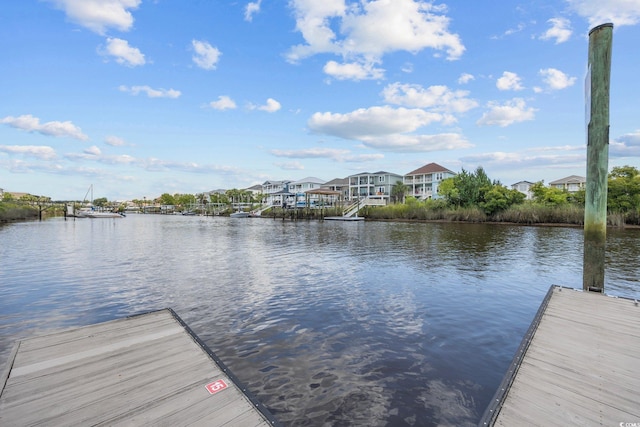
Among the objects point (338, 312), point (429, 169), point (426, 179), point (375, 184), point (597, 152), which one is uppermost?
point (429, 169)

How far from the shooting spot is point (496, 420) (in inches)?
116

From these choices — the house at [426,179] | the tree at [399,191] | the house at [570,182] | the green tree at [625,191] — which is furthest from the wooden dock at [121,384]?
the house at [570,182]

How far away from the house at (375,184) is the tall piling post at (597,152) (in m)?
69.4

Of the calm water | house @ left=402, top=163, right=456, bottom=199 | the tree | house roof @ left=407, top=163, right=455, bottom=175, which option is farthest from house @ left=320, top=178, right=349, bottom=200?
the calm water

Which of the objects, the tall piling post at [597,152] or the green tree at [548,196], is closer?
the tall piling post at [597,152]

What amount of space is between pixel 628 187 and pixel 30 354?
156ft

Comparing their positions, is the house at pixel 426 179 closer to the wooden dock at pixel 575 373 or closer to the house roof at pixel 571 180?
the house roof at pixel 571 180

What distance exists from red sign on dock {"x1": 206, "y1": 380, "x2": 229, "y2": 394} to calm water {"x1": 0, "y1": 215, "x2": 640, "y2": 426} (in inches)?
31.8

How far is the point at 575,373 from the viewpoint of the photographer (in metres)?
3.76

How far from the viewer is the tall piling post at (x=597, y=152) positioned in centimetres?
719

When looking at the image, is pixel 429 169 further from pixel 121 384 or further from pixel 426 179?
pixel 121 384

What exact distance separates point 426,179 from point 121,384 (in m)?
80.0

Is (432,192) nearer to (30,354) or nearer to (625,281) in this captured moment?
(625,281)

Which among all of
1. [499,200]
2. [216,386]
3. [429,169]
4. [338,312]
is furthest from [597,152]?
[429,169]
